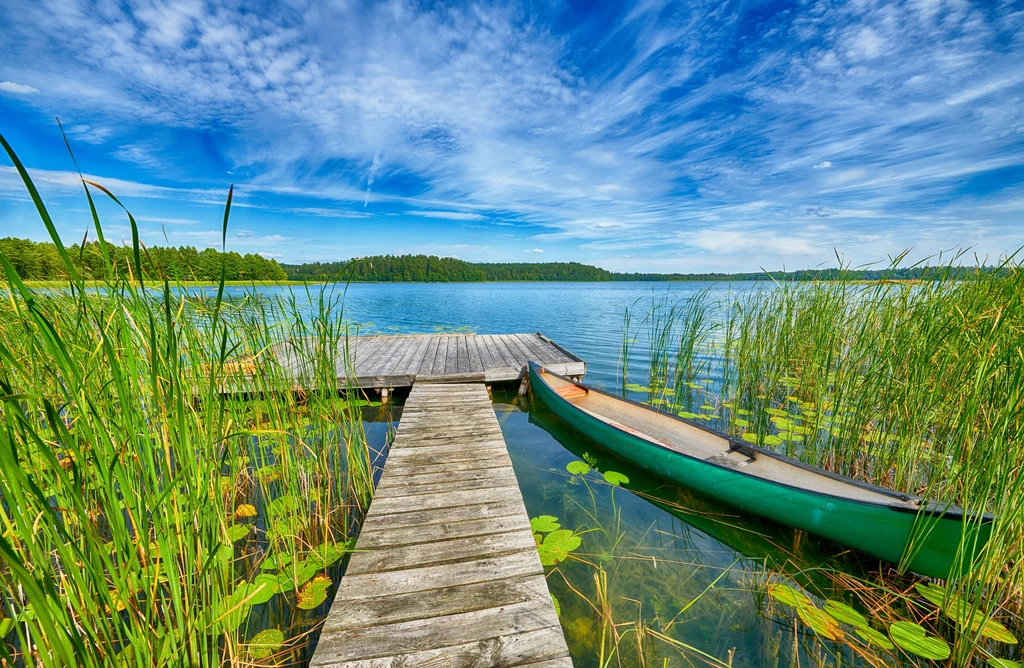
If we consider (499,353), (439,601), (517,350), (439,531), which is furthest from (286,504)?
(517,350)

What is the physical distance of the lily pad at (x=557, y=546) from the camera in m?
2.80

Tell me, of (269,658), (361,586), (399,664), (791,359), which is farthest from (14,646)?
(791,359)

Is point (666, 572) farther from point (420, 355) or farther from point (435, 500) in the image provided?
point (420, 355)

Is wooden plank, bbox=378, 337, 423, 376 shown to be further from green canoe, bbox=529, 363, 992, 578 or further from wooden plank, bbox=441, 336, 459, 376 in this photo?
green canoe, bbox=529, 363, 992, 578

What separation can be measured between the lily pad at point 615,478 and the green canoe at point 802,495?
0.22 meters

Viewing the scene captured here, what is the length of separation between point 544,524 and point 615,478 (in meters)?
1.21

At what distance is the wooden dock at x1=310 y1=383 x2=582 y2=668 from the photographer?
157cm

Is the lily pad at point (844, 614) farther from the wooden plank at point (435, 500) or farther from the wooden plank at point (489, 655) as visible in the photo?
the wooden plank at point (435, 500)

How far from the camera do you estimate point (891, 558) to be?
2504 mm

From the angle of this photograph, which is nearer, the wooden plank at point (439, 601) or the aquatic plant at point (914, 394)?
the wooden plank at point (439, 601)

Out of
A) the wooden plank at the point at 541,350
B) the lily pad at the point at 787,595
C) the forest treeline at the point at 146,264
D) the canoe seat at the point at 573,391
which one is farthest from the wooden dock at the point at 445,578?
the wooden plank at the point at 541,350

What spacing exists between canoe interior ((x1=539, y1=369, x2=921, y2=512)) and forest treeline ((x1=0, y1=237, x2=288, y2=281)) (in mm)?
3715

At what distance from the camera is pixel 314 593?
236 centimetres

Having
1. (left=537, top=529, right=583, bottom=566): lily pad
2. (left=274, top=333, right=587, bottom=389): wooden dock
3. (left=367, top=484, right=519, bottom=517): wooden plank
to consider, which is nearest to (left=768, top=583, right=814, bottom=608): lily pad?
(left=537, top=529, right=583, bottom=566): lily pad
